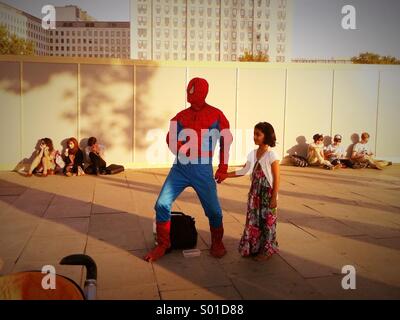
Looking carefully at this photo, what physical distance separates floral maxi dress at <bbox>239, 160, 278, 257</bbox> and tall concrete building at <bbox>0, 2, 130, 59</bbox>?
531ft

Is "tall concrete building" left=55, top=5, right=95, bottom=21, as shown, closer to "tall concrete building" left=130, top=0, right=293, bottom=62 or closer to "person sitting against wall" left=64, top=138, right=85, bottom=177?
"tall concrete building" left=130, top=0, right=293, bottom=62

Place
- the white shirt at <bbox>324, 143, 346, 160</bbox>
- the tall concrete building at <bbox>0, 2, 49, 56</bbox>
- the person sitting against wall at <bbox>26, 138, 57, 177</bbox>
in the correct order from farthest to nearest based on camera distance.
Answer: the tall concrete building at <bbox>0, 2, 49, 56</bbox>
the white shirt at <bbox>324, 143, 346, 160</bbox>
the person sitting against wall at <bbox>26, 138, 57, 177</bbox>

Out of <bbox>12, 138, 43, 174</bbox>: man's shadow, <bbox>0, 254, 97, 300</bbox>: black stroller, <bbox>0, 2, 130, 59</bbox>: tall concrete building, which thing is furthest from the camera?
<bbox>0, 2, 130, 59</bbox>: tall concrete building

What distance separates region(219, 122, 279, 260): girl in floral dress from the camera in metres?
4.46

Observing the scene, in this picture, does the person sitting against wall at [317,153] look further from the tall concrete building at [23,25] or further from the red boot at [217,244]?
the tall concrete building at [23,25]

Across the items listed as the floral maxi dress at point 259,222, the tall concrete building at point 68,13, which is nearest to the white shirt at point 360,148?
the floral maxi dress at point 259,222

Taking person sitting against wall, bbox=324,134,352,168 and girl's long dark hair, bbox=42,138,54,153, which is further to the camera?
person sitting against wall, bbox=324,134,352,168

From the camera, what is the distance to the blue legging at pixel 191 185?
4.46m

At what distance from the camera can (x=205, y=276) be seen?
13.6ft

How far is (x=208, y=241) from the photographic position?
5336 mm

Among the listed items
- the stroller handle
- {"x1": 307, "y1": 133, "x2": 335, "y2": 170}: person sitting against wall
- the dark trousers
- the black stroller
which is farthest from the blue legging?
{"x1": 307, "y1": 133, "x2": 335, "y2": 170}: person sitting against wall
